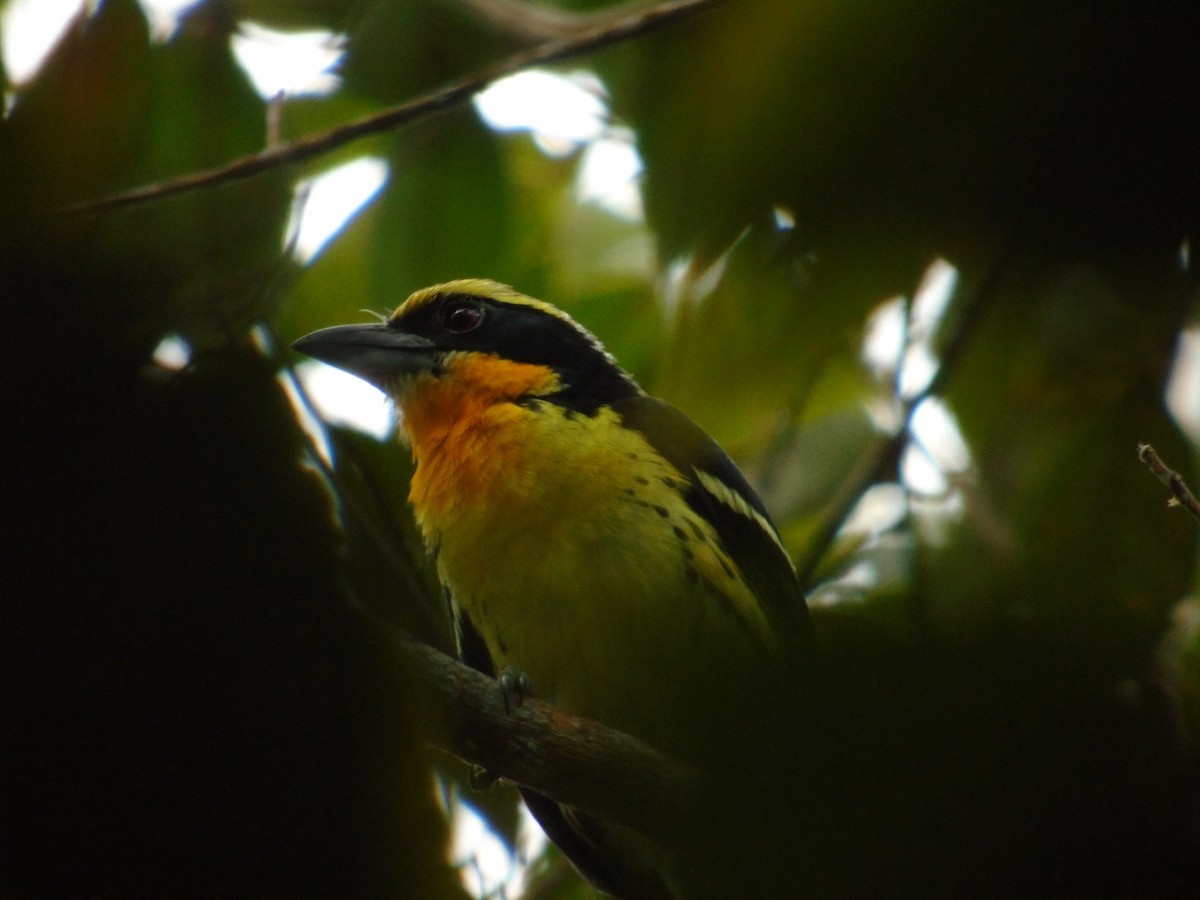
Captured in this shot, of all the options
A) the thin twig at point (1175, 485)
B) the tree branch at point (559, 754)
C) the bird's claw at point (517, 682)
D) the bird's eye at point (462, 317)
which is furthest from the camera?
the bird's eye at point (462, 317)

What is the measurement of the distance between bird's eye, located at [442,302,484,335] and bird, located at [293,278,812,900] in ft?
0.52

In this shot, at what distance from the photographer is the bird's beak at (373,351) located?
4.61m

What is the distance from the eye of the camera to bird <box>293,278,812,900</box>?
3.98 meters

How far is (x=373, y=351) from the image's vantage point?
15.6 feet

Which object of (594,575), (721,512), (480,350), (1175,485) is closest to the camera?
(1175,485)

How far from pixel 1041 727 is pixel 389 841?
0.69m

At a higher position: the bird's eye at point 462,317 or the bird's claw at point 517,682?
the bird's eye at point 462,317

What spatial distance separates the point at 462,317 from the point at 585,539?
52.5 inches

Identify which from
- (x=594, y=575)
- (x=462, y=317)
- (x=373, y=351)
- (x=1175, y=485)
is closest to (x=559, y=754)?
(x=594, y=575)

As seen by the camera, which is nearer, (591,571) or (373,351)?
(591,571)

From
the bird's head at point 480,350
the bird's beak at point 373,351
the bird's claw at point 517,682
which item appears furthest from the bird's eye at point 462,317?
the bird's claw at point 517,682

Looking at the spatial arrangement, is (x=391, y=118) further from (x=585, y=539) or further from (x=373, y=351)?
(x=373, y=351)

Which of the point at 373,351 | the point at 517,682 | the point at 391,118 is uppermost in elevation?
the point at 391,118

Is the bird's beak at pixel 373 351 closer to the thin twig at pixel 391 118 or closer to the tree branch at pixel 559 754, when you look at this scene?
the thin twig at pixel 391 118
